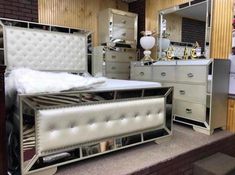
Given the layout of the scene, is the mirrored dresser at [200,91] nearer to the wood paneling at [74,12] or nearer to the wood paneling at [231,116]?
the wood paneling at [231,116]

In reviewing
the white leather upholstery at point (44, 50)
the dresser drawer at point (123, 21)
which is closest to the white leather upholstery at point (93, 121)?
the white leather upholstery at point (44, 50)

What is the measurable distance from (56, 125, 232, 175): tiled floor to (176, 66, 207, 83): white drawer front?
0.71 metres

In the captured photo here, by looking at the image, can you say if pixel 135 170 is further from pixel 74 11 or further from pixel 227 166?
pixel 74 11

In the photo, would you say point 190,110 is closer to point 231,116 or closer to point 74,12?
point 231,116

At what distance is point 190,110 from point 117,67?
1.80 metres

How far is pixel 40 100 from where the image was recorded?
1.42 m

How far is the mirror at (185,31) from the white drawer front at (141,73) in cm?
40

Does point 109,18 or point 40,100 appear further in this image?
point 109,18

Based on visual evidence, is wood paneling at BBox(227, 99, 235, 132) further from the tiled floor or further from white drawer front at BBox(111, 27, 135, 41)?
white drawer front at BBox(111, 27, 135, 41)

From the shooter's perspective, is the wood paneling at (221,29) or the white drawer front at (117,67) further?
the white drawer front at (117,67)

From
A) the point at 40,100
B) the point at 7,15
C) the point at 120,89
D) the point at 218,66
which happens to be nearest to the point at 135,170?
the point at 120,89

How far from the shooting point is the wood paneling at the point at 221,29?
2793mm

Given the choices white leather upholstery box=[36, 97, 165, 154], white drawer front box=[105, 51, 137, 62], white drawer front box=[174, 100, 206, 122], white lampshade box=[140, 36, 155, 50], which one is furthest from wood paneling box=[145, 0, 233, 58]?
white drawer front box=[105, 51, 137, 62]

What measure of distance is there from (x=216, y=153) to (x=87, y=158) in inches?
59.0
